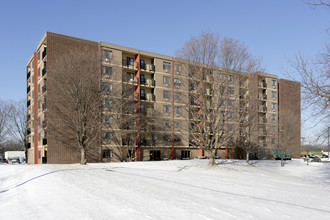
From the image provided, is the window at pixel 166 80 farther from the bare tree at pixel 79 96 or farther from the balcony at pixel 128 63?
the bare tree at pixel 79 96

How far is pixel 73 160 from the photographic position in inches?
1496

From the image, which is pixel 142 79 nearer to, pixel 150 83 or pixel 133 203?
pixel 150 83

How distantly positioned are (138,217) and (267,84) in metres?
56.3

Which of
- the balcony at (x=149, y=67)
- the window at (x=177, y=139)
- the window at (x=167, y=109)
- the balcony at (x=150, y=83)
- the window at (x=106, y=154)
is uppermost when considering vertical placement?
the balcony at (x=149, y=67)

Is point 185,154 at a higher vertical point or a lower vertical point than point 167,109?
lower

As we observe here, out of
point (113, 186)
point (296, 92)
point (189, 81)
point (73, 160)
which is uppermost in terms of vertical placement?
point (189, 81)

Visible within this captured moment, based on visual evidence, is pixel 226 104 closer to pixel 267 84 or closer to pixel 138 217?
pixel 138 217

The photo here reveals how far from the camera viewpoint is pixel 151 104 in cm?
4725

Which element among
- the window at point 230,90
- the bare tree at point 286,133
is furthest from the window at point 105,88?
the bare tree at point 286,133

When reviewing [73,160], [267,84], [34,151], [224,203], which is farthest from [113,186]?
[267,84]

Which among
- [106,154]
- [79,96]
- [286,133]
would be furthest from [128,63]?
[286,133]

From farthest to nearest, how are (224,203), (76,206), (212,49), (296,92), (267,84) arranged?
(267,84)
(212,49)
(296,92)
(224,203)
(76,206)

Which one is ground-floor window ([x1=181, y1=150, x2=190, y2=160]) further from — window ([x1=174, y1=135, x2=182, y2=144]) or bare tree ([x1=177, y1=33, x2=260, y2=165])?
bare tree ([x1=177, y1=33, x2=260, y2=165])

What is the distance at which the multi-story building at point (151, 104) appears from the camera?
28281mm
